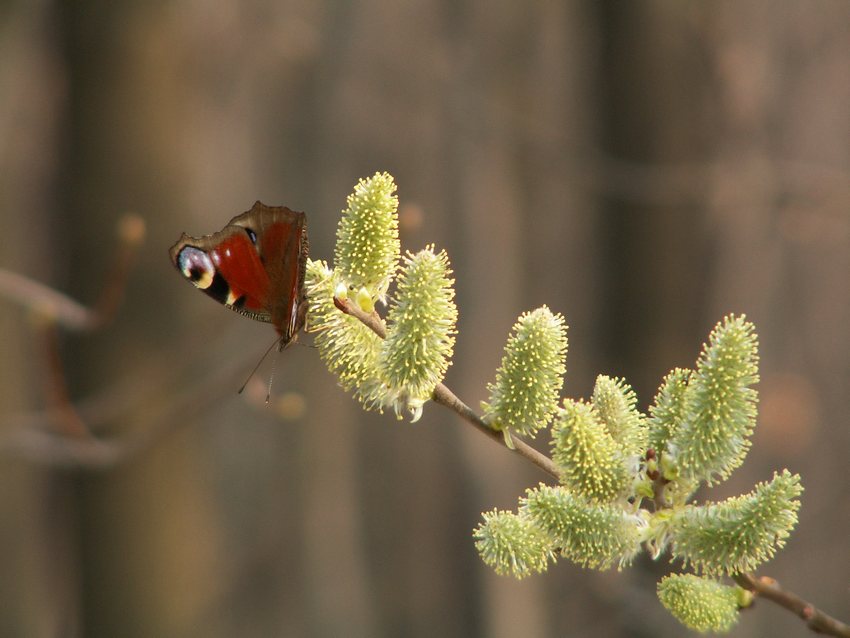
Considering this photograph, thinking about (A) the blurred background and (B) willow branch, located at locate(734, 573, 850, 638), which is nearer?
(B) willow branch, located at locate(734, 573, 850, 638)

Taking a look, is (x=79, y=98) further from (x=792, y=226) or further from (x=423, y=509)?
(x=792, y=226)

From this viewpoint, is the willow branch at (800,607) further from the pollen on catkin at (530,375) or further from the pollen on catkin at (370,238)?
the pollen on catkin at (370,238)

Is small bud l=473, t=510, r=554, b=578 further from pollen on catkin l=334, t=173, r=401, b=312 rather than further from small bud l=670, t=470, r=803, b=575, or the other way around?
pollen on catkin l=334, t=173, r=401, b=312

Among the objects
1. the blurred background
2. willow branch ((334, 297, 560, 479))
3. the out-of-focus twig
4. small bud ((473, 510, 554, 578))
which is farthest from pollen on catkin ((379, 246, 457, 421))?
the blurred background

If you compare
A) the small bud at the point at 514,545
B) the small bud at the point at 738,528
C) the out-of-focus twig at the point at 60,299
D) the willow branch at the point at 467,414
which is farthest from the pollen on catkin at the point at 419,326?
the out-of-focus twig at the point at 60,299

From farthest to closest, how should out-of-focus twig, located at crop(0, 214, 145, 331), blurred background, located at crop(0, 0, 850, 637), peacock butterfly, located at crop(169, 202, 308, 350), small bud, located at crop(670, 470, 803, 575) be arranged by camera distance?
blurred background, located at crop(0, 0, 850, 637) < out-of-focus twig, located at crop(0, 214, 145, 331) < peacock butterfly, located at crop(169, 202, 308, 350) < small bud, located at crop(670, 470, 803, 575)

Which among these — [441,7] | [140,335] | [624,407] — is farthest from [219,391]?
[441,7]
